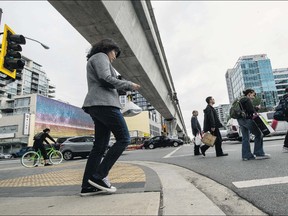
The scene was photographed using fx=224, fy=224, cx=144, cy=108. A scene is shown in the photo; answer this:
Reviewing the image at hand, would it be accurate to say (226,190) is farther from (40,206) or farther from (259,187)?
(40,206)

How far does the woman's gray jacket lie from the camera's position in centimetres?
254

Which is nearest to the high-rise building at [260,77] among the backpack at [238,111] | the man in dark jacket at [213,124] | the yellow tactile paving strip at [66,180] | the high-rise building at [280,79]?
the high-rise building at [280,79]

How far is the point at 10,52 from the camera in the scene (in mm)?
6238

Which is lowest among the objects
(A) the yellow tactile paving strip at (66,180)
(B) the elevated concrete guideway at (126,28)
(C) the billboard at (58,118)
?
(A) the yellow tactile paving strip at (66,180)

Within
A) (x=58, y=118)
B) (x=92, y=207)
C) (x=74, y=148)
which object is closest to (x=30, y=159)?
(x=74, y=148)

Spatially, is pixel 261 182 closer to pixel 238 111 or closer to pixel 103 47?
pixel 103 47

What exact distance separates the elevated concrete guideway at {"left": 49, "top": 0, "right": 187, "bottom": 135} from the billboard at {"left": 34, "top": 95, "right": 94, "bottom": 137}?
40.3m

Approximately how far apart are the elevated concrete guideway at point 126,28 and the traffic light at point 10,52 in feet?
4.81

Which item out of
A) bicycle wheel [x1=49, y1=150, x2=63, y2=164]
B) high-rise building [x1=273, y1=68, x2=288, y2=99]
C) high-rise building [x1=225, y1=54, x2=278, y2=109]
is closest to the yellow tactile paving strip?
bicycle wheel [x1=49, y1=150, x2=63, y2=164]

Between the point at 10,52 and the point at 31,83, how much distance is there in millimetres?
89121

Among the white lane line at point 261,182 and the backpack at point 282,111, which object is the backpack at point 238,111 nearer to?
the backpack at point 282,111

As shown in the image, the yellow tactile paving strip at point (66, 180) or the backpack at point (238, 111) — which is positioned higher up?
the backpack at point (238, 111)

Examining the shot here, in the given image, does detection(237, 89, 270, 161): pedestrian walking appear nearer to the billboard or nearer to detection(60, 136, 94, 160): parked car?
detection(60, 136, 94, 160): parked car

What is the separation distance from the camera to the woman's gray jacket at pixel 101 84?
254 centimetres
